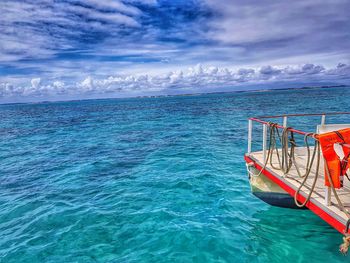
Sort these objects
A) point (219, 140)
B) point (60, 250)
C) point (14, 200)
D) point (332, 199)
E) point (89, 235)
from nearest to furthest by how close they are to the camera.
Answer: point (332, 199)
point (60, 250)
point (89, 235)
point (14, 200)
point (219, 140)

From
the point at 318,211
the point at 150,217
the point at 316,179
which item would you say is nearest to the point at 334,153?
the point at 316,179

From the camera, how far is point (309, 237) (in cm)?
585

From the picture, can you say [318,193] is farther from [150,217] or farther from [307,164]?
[150,217]

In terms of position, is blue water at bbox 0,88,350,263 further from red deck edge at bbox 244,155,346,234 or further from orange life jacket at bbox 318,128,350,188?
orange life jacket at bbox 318,128,350,188

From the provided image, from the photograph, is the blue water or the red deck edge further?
the blue water

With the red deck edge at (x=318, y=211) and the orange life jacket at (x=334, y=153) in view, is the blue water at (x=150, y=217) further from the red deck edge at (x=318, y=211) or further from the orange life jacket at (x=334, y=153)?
the orange life jacket at (x=334, y=153)

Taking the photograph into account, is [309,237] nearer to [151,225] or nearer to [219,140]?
[151,225]

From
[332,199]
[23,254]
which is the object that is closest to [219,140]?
[332,199]

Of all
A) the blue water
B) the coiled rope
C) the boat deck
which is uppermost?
the coiled rope

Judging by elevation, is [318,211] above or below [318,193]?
below

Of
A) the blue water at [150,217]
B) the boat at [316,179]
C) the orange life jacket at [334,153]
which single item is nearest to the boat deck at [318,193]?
the boat at [316,179]

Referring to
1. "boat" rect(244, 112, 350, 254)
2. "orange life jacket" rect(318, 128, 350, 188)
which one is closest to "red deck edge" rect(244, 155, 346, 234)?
"boat" rect(244, 112, 350, 254)

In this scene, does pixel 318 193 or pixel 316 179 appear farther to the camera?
pixel 318 193

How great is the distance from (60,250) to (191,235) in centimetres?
325
